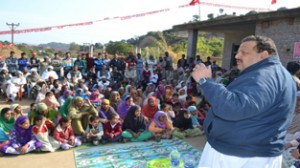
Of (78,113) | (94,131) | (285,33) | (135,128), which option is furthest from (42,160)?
(285,33)

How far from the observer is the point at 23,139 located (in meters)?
4.36

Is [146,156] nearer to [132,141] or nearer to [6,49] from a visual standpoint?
[132,141]

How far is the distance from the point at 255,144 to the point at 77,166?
118 inches

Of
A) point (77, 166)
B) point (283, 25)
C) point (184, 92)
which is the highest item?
point (283, 25)

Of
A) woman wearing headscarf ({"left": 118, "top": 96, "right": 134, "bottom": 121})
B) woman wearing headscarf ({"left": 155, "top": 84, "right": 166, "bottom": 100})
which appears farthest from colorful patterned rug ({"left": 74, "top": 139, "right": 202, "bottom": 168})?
woman wearing headscarf ({"left": 155, "top": 84, "right": 166, "bottom": 100})

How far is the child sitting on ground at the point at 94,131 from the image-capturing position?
15.9 feet

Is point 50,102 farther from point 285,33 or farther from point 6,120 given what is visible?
point 285,33

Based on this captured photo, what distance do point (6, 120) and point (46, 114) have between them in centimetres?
69

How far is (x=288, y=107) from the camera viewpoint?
1567mm

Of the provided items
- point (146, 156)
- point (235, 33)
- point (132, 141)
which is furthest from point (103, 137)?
point (235, 33)

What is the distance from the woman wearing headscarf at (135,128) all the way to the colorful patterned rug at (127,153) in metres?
0.13

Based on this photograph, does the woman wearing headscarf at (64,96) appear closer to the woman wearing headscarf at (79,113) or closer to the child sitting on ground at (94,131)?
the woman wearing headscarf at (79,113)

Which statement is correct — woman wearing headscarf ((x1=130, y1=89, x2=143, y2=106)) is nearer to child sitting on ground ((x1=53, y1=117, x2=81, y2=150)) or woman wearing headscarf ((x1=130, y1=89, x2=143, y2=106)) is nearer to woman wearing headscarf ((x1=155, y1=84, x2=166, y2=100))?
woman wearing headscarf ((x1=155, y1=84, x2=166, y2=100))

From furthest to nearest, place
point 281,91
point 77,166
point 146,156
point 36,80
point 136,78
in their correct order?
1. point 136,78
2. point 36,80
3. point 146,156
4. point 77,166
5. point 281,91
